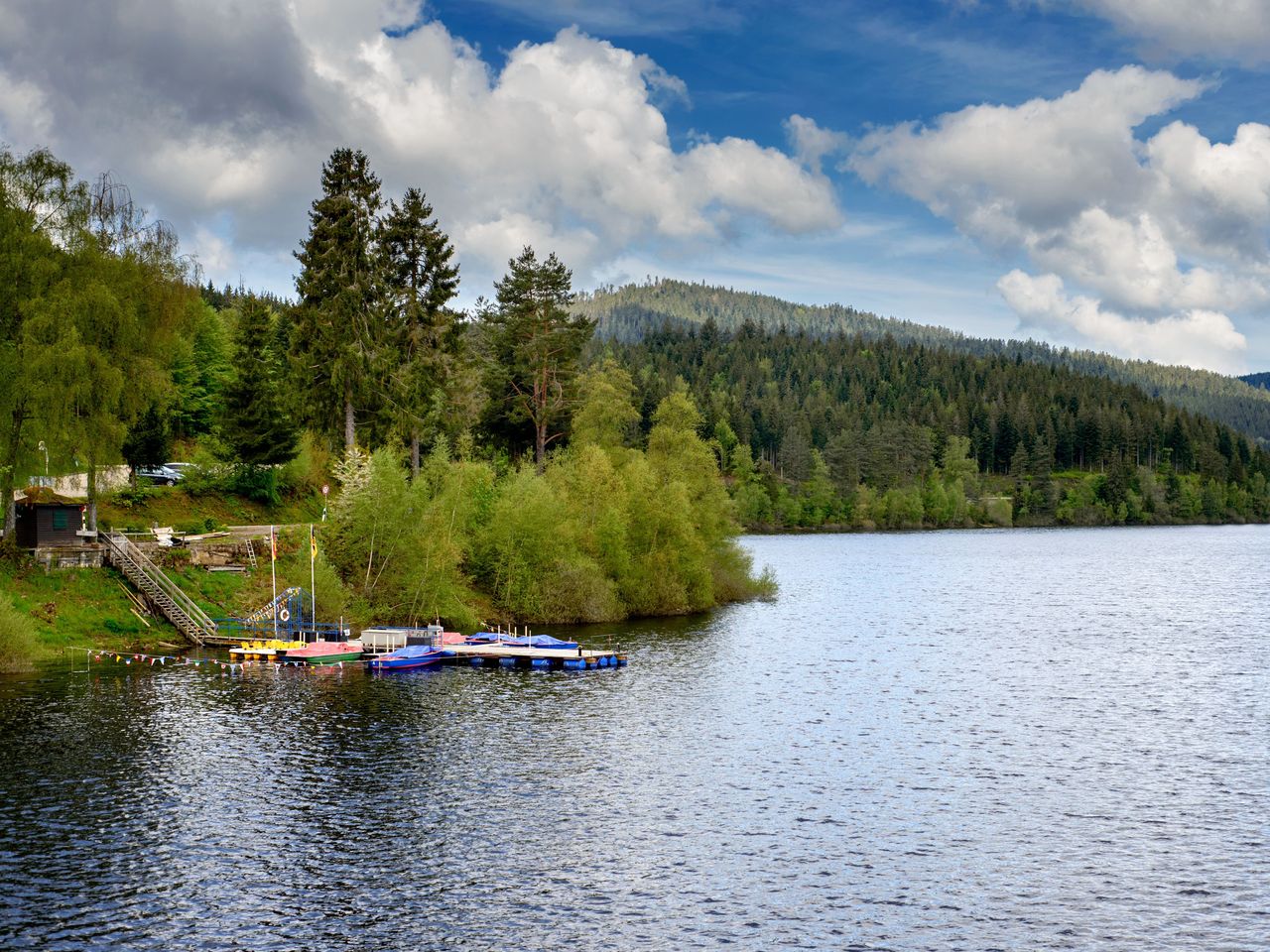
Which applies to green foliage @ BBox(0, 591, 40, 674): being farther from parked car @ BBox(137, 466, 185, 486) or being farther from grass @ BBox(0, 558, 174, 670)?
parked car @ BBox(137, 466, 185, 486)

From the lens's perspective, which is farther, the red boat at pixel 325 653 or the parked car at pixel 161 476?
the parked car at pixel 161 476

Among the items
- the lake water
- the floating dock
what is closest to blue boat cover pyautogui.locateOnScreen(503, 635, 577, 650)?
the floating dock

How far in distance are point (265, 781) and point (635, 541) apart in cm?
5512

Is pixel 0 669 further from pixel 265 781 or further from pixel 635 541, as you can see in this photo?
pixel 635 541

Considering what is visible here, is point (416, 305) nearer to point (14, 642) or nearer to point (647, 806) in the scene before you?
point (14, 642)

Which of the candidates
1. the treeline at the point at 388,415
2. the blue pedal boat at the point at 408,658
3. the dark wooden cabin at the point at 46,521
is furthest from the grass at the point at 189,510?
the blue pedal boat at the point at 408,658

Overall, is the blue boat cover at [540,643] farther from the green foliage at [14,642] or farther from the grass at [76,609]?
the green foliage at [14,642]

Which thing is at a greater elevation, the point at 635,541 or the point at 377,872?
the point at 635,541

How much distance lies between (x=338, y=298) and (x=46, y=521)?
1171 inches

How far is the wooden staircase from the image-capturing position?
69.9 meters

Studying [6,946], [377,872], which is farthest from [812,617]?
[6,946]

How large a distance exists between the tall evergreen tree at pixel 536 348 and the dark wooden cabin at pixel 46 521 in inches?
1728

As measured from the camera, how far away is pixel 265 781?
41094mm

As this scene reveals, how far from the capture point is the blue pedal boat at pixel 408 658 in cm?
6769
